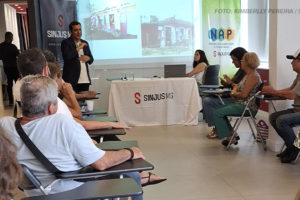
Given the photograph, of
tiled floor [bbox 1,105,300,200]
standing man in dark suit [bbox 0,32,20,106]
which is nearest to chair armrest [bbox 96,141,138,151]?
tiled floor [bbox 1,105,300,200]

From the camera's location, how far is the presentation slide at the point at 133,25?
7.71m

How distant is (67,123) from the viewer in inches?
69.6

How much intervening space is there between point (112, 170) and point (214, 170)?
2232 mm

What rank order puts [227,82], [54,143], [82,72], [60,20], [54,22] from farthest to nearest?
[60,20] → [54,22] → [82,72] → [227,82] → [54,143]

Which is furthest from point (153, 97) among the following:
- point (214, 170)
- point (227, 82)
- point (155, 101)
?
point (214, 170)

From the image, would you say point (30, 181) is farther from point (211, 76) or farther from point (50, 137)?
point (211, 76)

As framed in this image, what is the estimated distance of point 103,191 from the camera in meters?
1.64

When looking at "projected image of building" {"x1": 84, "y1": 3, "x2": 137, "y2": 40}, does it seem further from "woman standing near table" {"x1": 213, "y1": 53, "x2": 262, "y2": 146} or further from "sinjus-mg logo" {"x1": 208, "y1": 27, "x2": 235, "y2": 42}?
"woman standing near table" {"x1": 213, "y1": 53, "x2": 262, "y2": 146}

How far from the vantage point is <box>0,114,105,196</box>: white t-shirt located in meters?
1.76

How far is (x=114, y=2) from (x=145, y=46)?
3.65 ft

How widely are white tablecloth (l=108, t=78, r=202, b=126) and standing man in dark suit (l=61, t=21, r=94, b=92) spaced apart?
67 centimetres

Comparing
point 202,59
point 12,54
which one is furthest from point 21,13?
point 202,59

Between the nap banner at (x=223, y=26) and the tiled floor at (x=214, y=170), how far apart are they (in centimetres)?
247

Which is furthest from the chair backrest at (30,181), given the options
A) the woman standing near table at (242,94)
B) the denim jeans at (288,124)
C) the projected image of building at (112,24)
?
the projected image of building at (112,24)
